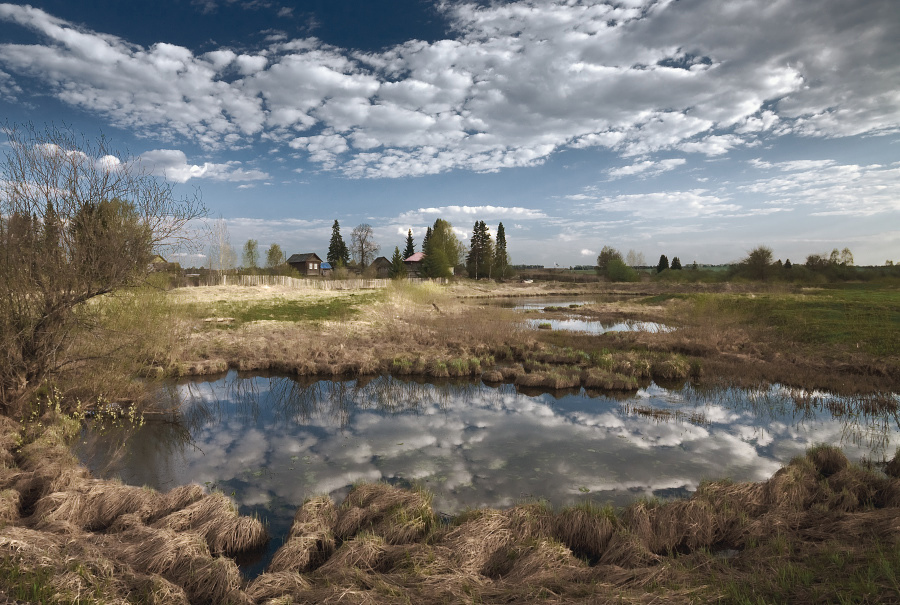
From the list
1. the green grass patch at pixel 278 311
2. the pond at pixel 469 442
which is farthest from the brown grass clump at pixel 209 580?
the green grass patch at pixel 278 311

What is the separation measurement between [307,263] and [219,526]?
8754 centimetres

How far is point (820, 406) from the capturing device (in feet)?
40.1

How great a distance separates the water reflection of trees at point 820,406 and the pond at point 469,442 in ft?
0.19

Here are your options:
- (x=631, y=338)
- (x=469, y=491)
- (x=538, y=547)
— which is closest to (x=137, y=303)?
(x=469, y=491)

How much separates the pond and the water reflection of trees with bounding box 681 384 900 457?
0.06m

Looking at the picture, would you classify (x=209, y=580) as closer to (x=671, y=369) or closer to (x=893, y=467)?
(x=893, y=467)

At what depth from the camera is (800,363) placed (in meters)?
16.6

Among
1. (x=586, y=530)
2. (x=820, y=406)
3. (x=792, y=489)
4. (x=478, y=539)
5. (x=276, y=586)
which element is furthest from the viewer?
(x=820, y=406)

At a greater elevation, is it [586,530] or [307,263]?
[307,263]

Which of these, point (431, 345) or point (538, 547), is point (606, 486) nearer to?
point (538, 547)

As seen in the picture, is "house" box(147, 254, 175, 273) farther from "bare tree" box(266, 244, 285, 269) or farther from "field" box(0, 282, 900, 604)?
"bare tree" box(266, 244, 285, 269)

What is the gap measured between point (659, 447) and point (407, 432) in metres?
5.88

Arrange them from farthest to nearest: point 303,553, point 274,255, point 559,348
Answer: point 274,255, point 559,348, point 303,553

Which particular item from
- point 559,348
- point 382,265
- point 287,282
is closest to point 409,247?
point 382,265
